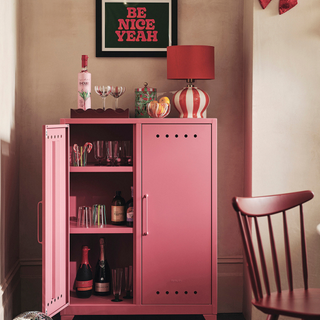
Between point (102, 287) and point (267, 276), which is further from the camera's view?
point (102, 287)

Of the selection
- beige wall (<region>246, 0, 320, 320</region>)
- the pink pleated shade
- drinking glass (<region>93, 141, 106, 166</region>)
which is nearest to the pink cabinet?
drinking glass (<region>93, 141, 106, 166</region>)

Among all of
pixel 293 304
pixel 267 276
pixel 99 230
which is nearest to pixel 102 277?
pixel 99 230

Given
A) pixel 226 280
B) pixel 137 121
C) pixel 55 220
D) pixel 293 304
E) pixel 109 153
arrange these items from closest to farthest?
1. pixel 293 304
2. pixel 55 220
3. pixel 137 121
4. pixel 109 153
5. pixel 226 280

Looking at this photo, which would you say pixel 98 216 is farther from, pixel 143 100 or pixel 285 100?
pixel 285 100

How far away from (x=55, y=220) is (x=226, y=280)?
1401mm

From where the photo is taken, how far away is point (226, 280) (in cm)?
271

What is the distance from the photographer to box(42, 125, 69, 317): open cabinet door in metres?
2.01

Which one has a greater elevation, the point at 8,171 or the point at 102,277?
the point at 8,171

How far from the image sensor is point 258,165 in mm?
2455

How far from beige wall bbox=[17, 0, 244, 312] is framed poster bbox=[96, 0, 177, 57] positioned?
0.06 m

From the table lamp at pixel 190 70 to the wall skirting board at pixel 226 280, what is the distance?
3.86 ft

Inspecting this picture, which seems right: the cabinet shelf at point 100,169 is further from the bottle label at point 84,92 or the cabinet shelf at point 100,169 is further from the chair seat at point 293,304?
the chair seat at point 293,304

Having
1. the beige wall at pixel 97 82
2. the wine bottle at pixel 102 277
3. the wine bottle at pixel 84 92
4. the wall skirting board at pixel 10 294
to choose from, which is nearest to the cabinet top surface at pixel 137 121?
the wine bottle at pixel 84 92

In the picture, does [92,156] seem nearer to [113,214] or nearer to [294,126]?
[113,214]
